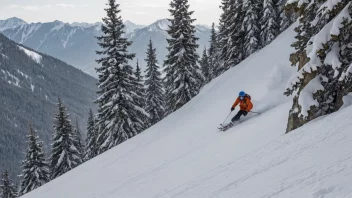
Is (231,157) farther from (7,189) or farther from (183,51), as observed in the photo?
(7,189)

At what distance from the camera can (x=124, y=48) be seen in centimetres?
2538

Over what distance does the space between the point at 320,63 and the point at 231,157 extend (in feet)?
13.3

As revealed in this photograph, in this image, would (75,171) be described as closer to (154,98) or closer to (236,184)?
(236,184)

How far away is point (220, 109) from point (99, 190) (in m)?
9.89

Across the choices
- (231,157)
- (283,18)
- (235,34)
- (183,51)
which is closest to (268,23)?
(283,18)

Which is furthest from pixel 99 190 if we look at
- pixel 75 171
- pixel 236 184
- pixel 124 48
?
pixel 124 48

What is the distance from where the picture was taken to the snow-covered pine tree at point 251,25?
32.9m

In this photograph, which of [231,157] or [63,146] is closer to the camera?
[231,157]

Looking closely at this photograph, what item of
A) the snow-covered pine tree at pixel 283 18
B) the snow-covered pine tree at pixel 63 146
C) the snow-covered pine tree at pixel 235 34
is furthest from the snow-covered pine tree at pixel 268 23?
the snow-covered pine tree at pixel 63 146

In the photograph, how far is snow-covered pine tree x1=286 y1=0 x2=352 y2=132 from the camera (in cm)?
904

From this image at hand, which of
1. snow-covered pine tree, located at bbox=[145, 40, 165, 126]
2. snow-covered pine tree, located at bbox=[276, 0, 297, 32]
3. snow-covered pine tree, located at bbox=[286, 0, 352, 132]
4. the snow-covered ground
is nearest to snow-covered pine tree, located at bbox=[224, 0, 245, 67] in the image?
snow-covered pine tree, located at bbox=[276, 0, 297, 32]

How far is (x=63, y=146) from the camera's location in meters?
33.0

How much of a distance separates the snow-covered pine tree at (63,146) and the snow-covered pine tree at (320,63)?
26.1m

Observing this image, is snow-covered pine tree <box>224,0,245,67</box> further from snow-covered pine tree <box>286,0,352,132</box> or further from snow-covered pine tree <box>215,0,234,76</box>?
snow-covered pine tree <box>286,0,352,132</box>
